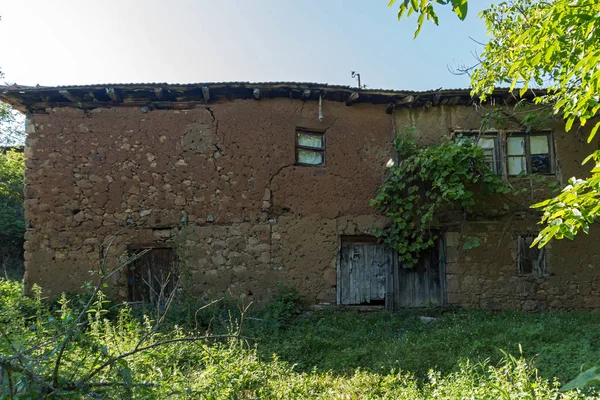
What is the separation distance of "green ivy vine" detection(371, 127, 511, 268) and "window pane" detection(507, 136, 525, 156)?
2.77ft

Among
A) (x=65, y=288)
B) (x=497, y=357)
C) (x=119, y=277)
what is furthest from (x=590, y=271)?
(x=65, y=288)

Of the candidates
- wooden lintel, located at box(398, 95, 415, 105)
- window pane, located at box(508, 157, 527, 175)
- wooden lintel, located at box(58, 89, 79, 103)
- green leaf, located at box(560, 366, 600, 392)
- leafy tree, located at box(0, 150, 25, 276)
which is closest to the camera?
green leaf, located at box(560, 366, 600, 392)

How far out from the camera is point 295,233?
7488 millimetres

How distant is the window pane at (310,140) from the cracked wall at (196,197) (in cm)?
24

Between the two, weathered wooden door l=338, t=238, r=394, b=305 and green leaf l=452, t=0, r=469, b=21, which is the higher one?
green leaf l=452, t=0, r=469, b=21

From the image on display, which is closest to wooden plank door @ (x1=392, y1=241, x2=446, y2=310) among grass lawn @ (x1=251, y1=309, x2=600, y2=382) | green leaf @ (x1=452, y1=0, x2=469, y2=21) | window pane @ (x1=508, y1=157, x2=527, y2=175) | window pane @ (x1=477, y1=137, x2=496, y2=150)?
grass lawn @ (x1=251, y1=309, x2=600, y2=382)

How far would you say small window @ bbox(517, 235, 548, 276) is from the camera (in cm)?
768

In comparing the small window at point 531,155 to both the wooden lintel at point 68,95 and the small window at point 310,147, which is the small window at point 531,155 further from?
the wooden lintel at point 68,95

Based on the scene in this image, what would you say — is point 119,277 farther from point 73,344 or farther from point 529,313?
point 529,313

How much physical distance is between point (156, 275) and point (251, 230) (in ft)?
6.63

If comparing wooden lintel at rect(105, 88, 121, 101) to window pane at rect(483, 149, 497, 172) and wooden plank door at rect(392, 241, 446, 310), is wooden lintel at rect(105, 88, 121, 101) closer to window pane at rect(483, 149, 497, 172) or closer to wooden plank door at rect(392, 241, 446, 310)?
wooden plank door at rect(392, 241, 446, 310)

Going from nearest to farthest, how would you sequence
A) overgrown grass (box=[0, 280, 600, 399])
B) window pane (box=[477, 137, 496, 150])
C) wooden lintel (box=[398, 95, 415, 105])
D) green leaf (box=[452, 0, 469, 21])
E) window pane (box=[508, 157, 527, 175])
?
green leaf (box=[452, 0, 469, 21]), overgrown grass (box=[0, 280, 600, 399]), wooden lintel (box=[398, 95, 415, 105]), window pane (box=[508, 157, 527, 175]), window pane (box=[477, 137, 496, 150])

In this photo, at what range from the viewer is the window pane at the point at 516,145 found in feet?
26.4

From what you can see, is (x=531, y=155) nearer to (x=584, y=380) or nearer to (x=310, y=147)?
(x=310, y=147)
